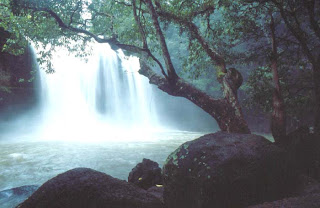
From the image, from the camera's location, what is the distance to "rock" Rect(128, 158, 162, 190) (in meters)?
6.23

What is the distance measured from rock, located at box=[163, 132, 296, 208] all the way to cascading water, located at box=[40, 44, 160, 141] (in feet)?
60.8

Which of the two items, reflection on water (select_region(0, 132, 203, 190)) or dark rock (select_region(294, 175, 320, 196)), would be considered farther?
reflection on water (select_region(0, 132, 203, 190))

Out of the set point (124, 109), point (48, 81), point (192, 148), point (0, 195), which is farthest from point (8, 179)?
point (124, 109)

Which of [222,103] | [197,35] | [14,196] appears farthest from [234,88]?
[14,196]

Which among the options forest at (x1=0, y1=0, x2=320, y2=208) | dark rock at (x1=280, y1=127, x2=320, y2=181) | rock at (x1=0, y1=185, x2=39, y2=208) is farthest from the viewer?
rock at (x1=0, y1=185, x2=39, y2=208)

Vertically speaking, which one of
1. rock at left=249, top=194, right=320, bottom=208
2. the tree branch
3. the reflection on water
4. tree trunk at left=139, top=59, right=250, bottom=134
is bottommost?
the reflection on water

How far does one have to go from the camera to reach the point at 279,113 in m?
5.92

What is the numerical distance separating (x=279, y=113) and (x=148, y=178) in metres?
4.16

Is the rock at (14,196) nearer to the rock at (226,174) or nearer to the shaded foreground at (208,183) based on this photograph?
the shaded foreground at (208,183)

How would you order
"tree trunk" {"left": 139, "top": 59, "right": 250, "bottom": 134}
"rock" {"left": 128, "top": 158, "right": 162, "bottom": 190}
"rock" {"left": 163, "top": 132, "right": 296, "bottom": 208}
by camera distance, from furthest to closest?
"rock" {"left": 128, "top": 158, "right": 162, "bottom": 190} → "tree trunk" {"left": 139, "top": 59, "right": 250, "bottom": 134} → "rock" {"left": 163, "top": 132, "right": 296, "bottom": 208}

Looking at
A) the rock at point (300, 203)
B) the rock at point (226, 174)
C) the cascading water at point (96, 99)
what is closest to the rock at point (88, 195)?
the rock at point (226, 174)

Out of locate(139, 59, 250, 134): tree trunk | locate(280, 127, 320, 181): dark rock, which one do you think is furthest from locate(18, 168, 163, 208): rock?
locate(280, 127, 320, 181): dark rock

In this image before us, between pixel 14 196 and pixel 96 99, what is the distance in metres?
25.8

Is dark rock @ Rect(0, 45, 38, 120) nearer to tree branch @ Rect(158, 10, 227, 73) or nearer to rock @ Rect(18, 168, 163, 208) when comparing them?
tree branch @ Rect(158, 10, 227, 73)
